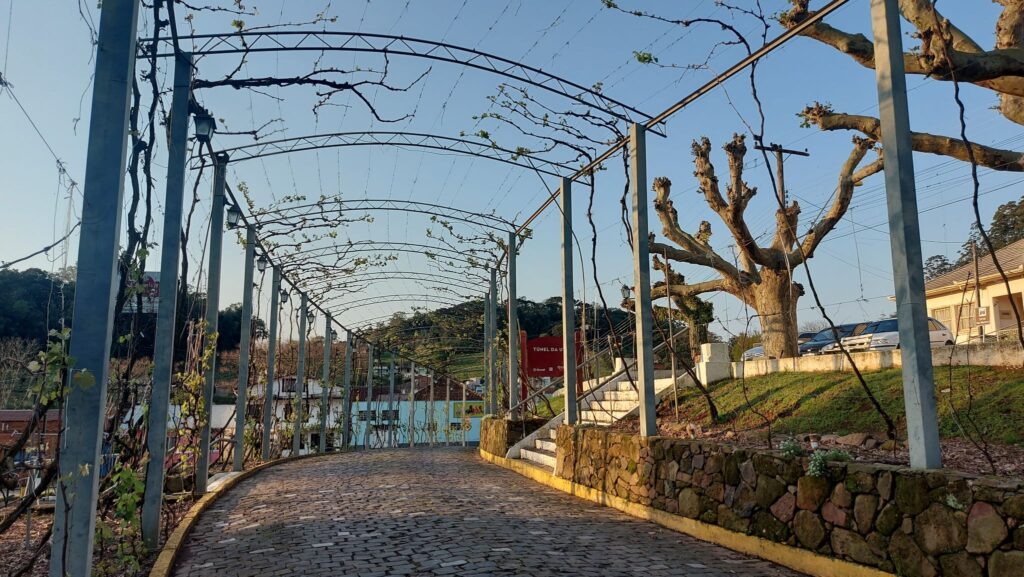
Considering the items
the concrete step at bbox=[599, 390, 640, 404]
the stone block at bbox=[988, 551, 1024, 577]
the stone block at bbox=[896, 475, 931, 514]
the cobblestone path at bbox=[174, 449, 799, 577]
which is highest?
the concrete step at bbox=[599, 390, 640, 404]

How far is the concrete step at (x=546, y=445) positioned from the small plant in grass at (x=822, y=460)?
6.82 meters

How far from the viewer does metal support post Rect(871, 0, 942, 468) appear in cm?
430

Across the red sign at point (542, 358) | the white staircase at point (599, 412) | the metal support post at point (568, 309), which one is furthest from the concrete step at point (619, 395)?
the red sign at point (542, 358)

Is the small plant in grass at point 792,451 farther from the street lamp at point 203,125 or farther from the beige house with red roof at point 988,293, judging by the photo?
the beige house with red roof at point 988,293

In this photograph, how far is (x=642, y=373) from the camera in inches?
294

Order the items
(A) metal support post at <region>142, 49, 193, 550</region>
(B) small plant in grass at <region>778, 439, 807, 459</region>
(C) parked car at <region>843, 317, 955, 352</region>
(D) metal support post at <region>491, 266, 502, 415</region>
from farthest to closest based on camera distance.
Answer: (C) parked car at <region>843, 317, 955, 352</region>, (D) metal support post at <region>491, 266, 502, 415</region>, (A) metal support post at <region>142, 49, 193, 550</region>, (B) small plant in grass at <region>778, 439, 807, 459</region>

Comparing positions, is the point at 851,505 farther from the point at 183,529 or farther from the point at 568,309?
the point at 568,309

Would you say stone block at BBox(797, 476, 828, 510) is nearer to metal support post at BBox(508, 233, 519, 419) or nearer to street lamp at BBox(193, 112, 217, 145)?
street lamp at BBox(193, 112, 217, 145)

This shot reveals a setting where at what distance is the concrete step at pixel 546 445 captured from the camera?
1163 centimetres

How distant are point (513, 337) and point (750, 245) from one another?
5.28 meters

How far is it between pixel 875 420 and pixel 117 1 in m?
7.16

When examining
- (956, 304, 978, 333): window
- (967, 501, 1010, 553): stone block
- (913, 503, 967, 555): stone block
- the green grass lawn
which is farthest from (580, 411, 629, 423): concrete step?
(967, 501, 1010, 553): stone block

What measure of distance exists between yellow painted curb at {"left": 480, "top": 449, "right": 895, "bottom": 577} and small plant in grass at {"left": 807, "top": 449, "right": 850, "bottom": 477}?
544 mm

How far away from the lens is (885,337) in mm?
17422
